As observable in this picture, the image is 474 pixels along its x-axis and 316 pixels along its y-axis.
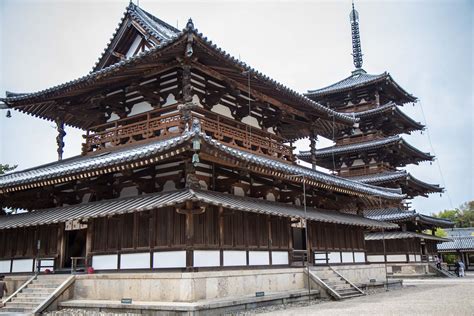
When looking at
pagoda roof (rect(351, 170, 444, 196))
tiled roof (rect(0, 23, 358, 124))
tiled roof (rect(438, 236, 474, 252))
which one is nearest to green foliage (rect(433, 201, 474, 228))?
tiled roof (rect(438, 236, 474, 252))

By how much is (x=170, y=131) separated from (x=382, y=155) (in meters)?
25.7

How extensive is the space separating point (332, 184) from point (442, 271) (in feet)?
72.4

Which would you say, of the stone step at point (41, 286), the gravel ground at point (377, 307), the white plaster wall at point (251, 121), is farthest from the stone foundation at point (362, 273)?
the stone step at point (41, 286)

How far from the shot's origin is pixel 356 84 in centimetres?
3962

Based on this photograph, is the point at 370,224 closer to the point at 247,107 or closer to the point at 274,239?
the point at 274,239

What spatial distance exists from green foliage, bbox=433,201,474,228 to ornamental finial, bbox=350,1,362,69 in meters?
46.2

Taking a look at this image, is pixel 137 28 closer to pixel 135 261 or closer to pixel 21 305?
pixel 135 261

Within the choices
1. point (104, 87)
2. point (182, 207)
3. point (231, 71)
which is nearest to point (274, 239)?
point (182, 207)

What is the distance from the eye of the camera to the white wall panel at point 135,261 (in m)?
15.6

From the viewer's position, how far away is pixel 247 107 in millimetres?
20656

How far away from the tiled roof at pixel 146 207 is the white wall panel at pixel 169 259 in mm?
1811

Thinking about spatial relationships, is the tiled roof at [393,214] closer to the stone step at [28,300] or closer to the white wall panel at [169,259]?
the white wall panel at [169,259]

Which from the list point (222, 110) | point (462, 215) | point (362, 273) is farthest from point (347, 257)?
point (462, 215)

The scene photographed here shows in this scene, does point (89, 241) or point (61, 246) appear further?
point (61, 246)
